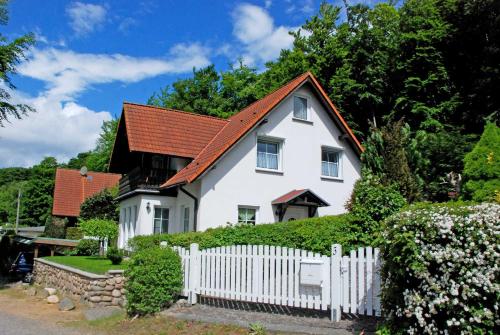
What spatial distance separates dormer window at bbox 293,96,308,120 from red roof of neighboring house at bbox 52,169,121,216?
22.4m

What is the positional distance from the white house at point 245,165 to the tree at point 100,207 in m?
9.11

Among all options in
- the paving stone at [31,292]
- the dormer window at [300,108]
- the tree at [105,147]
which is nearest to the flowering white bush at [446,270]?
the paving stone at [31,292]

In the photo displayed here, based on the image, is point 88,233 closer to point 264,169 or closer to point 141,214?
point 141,214

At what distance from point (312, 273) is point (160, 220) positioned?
1278 cm

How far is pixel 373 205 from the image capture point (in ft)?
33.5

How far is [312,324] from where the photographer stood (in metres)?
7.89

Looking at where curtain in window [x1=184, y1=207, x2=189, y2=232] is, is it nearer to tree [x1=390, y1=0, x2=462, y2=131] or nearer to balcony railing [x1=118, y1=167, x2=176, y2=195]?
balcony railing [x1=118, y1=167, x2=176, y2=195]

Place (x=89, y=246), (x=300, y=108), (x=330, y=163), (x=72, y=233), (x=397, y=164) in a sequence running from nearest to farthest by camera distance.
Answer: (x=397, y=164)
(x=300, y=108)
(x=330, y=163)
(x=89, y=246)
(x=72, y=233)

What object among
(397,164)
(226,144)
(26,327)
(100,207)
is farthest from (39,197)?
(397,164)

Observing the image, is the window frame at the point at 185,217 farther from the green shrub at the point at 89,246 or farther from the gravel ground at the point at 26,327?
the gravel ground at the point at 26,327

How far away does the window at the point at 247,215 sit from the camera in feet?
59.9

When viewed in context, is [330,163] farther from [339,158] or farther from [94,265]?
A: [94,265]

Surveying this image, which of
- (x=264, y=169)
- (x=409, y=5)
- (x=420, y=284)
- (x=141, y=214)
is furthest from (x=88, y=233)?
(x=409, y=5)

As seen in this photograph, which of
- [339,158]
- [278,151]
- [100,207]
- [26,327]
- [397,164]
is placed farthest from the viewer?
[100,207]
